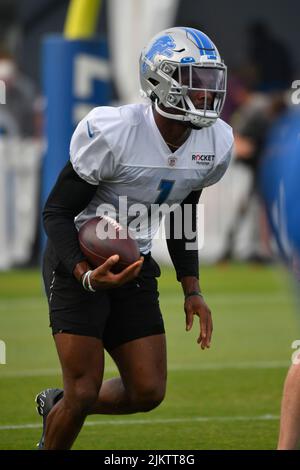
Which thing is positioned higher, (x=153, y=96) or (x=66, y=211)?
(x=153, y=96)

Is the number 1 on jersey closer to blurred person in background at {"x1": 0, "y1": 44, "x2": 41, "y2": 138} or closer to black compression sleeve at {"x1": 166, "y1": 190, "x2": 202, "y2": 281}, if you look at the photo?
black compression sleeve at {"x1": 166, "y1": 190, "x2": 202, "y2": 281}

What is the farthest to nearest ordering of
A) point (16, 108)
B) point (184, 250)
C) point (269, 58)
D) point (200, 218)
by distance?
point (269, 58) < point (16, 108) < point (200, 218) < point (184, 250)

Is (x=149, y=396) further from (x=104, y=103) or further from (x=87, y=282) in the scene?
(x=104, y=103)

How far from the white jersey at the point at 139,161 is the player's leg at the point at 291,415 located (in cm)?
98

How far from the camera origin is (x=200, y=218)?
9141mm

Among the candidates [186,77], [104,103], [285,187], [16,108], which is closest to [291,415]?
[285,187]

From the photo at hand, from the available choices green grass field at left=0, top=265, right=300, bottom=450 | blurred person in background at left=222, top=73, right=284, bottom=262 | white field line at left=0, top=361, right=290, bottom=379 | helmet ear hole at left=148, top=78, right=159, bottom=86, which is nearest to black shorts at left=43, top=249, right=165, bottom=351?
green grass field at left=0, top=265, right=300, bottom=450

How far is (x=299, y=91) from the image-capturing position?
11641mm

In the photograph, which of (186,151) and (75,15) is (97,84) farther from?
(186,151)

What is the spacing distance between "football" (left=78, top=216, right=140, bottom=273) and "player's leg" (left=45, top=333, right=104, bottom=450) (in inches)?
13.6

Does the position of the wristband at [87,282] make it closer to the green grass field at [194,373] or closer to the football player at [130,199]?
the football player at [130,199]

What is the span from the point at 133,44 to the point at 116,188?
8.96m

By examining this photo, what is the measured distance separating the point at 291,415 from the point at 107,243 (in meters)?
1.04

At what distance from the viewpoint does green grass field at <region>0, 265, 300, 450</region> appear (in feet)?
21.1
